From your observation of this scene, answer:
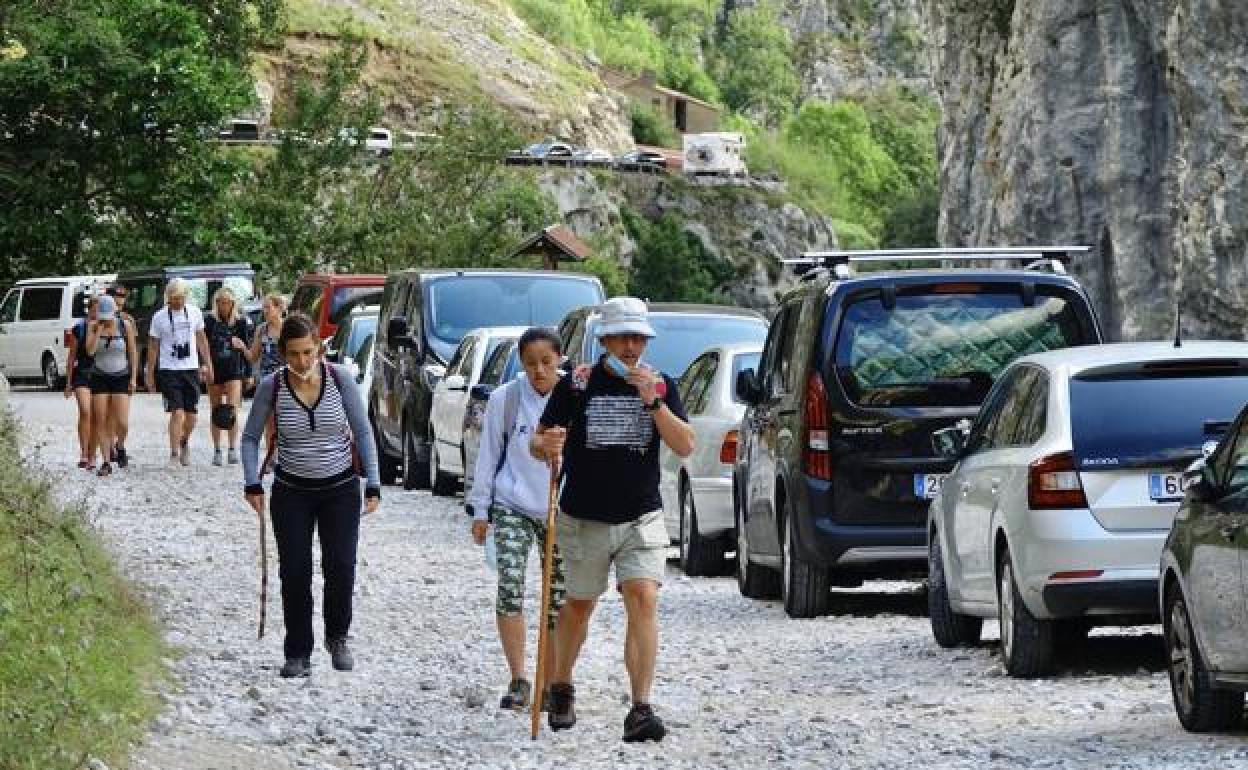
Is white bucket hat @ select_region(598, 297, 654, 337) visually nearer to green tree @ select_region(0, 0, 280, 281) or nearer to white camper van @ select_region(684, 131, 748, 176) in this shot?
green tree @ select_region(0, 0, 280, 281)

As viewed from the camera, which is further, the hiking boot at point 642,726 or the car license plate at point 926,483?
the car license plate at point 926,483

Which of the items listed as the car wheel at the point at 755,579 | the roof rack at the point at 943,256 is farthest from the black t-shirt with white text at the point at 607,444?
the car wheel at the point at 755,579

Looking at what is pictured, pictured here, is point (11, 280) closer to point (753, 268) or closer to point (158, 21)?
point (158, 21)

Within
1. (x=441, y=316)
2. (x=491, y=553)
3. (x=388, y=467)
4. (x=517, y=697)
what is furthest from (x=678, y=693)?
(x=388, y=467)

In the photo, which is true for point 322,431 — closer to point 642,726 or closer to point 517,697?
point 517,697

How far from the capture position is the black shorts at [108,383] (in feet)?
86.1

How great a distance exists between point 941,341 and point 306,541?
413cm

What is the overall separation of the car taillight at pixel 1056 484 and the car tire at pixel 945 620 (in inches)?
73.1

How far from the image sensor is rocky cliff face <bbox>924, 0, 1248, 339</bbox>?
5044cm

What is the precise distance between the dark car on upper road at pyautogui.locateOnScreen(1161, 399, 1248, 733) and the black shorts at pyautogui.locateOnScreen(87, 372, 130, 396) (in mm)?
17359

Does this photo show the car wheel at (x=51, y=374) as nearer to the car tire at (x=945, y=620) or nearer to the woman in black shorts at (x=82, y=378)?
the woman in black shorts at (x=82, y=378)

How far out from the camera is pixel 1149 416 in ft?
39.0

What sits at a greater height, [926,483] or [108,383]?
[926,483]

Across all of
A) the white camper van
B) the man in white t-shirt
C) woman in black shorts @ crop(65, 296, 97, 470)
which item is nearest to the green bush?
woman in black shorts @ crop(65, 296, 97, 470)
